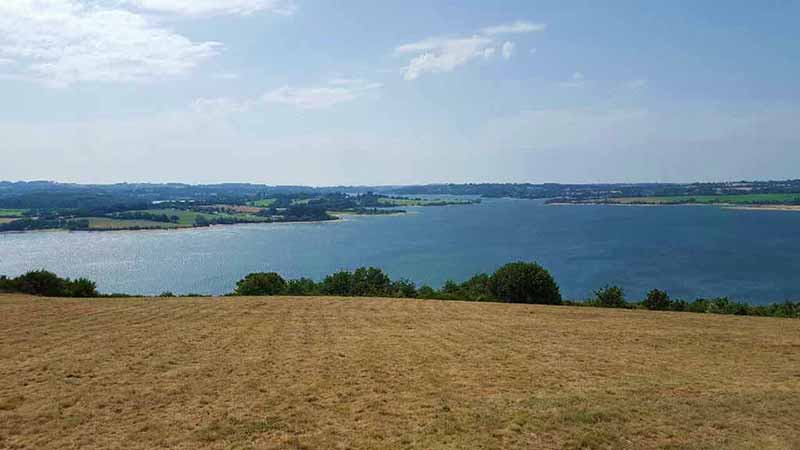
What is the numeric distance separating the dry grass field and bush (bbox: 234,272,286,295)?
27.3 meters

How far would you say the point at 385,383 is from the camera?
790 inches

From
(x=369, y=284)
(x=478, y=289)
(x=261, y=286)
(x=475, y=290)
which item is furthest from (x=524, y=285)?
(x=261, y=286)

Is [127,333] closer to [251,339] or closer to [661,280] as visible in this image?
[251,339]

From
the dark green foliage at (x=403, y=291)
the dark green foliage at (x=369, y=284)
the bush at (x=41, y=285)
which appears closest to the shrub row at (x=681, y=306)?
the dark green foliage at (x=403, y=291)

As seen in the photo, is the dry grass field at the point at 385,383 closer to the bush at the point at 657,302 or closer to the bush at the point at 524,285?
the bush at the point at 657,302

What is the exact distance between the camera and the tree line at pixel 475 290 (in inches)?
2082

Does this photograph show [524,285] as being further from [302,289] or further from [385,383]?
[385,383]

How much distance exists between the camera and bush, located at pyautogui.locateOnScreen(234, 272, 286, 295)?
6303 centimetres

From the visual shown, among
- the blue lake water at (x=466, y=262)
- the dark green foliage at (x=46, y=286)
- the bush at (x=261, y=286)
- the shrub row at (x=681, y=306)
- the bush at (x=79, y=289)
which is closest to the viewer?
the dark green foliage at (x=46, y=286)

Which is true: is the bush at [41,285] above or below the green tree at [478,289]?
above

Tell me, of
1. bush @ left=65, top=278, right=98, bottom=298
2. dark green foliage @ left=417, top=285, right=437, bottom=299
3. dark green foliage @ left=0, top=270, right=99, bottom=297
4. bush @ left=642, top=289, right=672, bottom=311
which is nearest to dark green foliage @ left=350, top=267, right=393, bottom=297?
dark green foliage @ left=417, top=285, right=437, bottom=299

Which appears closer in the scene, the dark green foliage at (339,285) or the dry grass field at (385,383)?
the dry grass field at (385,383)

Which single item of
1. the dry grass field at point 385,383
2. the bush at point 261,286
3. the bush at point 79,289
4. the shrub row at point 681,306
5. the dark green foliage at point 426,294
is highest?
the dry grass field at point 385,383

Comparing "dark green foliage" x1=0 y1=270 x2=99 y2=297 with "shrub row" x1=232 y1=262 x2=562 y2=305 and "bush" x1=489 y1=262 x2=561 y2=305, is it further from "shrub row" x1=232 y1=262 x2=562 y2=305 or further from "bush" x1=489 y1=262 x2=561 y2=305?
"bush" x1=489 y1=262 x2=561 y2=305
